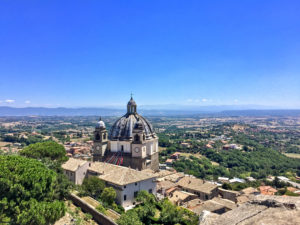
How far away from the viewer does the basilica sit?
36031mm

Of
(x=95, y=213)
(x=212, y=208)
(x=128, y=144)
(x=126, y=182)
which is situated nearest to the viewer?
(x=95, y=213)

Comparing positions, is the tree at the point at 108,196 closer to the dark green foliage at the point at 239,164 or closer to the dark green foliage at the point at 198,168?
the dark green foliage at the point at 239,164

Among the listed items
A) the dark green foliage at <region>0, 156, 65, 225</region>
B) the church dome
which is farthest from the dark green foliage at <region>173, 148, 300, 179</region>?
the dark green foliage at <region>0, 156, 65, 225</region>

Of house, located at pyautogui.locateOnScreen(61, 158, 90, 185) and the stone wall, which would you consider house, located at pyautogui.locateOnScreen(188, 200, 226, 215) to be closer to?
the stone wall

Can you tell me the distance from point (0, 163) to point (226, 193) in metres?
34.5

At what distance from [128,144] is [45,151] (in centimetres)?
1339

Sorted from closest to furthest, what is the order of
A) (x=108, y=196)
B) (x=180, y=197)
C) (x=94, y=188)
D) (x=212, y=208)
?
(x=108, y=196) → (x=94, y=188) → (x=212, y=208) → (x=180, y=197)

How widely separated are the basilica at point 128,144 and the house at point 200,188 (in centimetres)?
623

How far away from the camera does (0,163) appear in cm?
1511

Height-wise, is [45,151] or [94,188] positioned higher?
[45,151]

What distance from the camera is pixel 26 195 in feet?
45.9

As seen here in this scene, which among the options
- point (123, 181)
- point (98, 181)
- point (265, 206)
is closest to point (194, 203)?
point (123, 181)

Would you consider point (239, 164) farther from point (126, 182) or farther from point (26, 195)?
point (26, 195)

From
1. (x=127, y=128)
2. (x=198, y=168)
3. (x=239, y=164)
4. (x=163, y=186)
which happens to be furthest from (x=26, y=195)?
(x=239, y=164)
